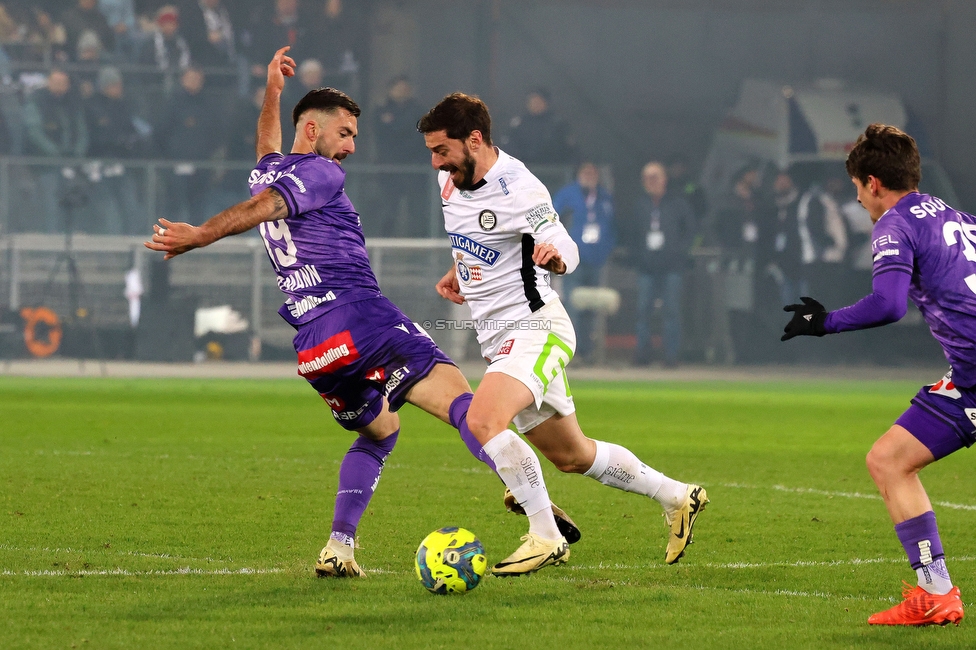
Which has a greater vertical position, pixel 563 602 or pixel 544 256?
pixel 544 256

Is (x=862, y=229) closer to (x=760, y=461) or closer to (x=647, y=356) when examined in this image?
(x=647, y=356)

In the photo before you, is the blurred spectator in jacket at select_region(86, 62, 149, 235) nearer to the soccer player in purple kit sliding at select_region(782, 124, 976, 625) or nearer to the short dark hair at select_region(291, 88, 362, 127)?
the short dark hair at select_region(291, 88, 362, 127)

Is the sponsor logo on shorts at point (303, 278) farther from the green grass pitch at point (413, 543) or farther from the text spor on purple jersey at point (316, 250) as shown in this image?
the green grass pitch at point (413, 543)

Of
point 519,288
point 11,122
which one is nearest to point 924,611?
point 519,288

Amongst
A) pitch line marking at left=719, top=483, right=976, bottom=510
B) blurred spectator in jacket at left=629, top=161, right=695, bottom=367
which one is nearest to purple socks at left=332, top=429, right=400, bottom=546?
pitch line marking at left=719, top=483, right=976, bottom=510

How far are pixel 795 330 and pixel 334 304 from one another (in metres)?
1.99

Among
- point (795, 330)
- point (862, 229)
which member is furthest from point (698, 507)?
point (862, 229)

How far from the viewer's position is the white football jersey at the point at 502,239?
5918 mm

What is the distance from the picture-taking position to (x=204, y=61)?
2208cm

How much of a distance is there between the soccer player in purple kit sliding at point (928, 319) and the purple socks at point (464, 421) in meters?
1.39

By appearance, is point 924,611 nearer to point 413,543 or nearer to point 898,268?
point 898,268

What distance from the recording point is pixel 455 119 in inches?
234

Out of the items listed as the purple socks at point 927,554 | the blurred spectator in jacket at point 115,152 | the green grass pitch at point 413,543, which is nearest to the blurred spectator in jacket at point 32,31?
the blurred spectator in jacket at point 115,152

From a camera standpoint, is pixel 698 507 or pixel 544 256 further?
pixel 698 507
